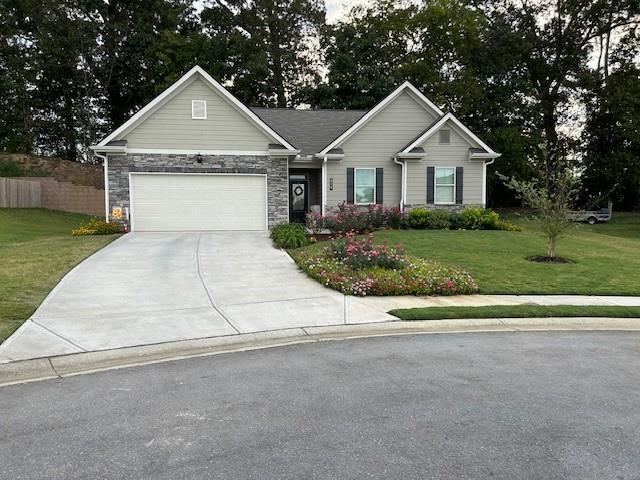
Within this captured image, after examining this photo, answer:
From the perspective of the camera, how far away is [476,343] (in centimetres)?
639

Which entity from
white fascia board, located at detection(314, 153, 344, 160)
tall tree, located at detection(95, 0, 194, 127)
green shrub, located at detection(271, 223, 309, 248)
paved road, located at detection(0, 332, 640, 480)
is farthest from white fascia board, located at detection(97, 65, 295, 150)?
tall tree, located at detection(95, 0, 194, 127)

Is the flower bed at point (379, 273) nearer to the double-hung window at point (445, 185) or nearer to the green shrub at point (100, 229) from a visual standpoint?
the green shrub at point (100, 229)

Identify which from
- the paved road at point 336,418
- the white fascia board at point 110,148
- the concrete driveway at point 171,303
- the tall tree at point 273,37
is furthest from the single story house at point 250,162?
the tall tree at point 273,37

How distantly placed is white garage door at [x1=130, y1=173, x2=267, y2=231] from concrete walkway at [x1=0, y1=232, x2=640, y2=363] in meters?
5.94

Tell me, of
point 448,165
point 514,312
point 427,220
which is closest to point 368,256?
point 514,312

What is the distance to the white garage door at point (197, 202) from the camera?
1836cm

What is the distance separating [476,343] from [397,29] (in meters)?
33.7

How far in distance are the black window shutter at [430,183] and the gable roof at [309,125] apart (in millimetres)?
4451

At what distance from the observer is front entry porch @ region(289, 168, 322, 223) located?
75.0 ft

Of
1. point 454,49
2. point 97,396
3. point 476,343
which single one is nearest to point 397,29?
point 454,49

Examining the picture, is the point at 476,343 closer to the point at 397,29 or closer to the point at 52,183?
the point at 52,183

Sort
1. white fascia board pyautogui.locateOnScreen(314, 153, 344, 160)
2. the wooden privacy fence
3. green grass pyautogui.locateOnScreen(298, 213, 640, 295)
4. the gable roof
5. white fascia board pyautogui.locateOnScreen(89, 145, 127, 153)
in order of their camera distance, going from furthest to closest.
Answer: the wooden privacy fence → the gable roof → white fascia board pyautogui.locateOnScreen(314, 153, 344, 160) → white fascia board pyautogui.locateOnScreen(89, 145, 127, 153) → green grass pyautogui.locateOnScreen(298, 213, 640, 295)

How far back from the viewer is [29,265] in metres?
10.6

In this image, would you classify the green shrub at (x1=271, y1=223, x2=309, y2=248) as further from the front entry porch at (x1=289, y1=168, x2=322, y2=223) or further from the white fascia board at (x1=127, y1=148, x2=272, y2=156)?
the front entry porch at (x1=289, y1=168, x2=322, y2=223)
